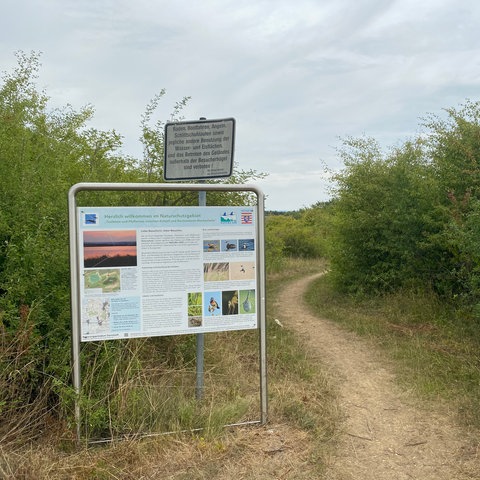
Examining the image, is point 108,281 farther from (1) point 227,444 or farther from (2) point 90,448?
(1) point 227,444

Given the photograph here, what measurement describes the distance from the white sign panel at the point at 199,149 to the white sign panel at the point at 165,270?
46cm

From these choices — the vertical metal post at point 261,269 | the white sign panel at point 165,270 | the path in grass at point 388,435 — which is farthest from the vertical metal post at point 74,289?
the path in grass at point 388,435

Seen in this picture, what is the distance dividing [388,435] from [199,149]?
3014 mm

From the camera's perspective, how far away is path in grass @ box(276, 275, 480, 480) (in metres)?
4.02

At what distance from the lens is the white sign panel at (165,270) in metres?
3.99

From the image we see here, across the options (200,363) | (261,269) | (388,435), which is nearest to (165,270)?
(261,269)

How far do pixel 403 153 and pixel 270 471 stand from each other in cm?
922

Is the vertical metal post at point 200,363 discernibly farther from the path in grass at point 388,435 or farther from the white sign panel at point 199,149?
the path in grass at point 388,435

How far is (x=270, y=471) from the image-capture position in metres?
3.86


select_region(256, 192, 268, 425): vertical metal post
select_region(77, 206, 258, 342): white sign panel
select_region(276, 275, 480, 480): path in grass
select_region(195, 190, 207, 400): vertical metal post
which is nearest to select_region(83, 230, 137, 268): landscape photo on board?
select_region(77, 206, 258, 342): white sign panel

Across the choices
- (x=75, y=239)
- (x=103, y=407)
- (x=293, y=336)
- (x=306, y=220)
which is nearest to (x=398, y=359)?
(x=293, y=336)

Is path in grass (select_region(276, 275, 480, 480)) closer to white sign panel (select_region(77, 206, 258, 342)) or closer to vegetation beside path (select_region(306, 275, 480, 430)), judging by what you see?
vegetation beside path (select_region(306, 275, 480, 430))

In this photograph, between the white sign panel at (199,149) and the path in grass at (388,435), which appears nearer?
the path in grass at (388,435)

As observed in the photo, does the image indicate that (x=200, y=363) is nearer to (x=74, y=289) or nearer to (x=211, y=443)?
(x=211, y=443)
